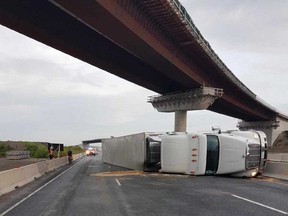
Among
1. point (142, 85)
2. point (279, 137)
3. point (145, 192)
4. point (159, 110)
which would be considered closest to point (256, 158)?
point (145, 192)

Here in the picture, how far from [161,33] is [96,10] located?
9.81 m

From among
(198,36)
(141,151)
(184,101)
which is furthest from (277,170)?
(184,101)

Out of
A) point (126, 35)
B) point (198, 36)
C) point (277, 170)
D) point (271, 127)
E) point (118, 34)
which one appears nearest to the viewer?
point (277, 170)

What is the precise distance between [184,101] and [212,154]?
2652 cm

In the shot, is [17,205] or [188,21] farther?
[188,21]

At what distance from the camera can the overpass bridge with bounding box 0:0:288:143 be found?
22156mm

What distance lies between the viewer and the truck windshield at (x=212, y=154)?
78.2ft

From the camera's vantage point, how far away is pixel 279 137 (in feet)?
295

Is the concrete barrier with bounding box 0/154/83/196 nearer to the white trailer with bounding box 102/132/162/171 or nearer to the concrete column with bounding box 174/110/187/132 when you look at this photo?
the white trailer with bounding box 102/132/162/171

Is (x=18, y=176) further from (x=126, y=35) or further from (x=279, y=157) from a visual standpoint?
(x=279, y=157)

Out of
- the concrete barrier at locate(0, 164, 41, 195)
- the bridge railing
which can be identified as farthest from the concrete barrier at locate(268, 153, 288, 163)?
the concrete barrier at locate(0, 164, 41, 195)

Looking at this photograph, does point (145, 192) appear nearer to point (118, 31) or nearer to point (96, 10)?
point (96, 10)

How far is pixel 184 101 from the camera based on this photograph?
50094 millimetres

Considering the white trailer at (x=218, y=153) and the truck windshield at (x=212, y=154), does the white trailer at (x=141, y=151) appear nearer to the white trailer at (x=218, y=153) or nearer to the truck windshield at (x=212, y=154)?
the white trailer at (x=218, y=153)
